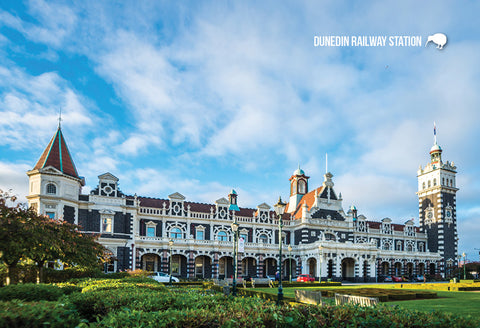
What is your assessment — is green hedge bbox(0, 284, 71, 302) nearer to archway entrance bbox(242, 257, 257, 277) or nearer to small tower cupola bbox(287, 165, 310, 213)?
archway entrance bbox(242, 257, 257, 277)

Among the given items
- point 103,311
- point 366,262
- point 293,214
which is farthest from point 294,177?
point 103,311

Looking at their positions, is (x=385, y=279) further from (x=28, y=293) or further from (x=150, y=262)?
(x=28, y=293)

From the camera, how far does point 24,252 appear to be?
19.6m

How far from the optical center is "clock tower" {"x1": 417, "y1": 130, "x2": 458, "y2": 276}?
68750 mm

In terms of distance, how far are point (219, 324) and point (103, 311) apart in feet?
17.9

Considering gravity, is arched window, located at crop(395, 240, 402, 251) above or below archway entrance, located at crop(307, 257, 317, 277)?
above

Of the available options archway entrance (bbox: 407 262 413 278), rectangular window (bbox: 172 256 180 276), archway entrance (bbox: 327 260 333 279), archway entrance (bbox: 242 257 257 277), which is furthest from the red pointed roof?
archway entrance (bbox: 407 262 413 278)

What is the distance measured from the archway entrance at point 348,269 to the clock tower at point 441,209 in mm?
21467

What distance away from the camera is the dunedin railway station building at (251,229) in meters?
45.0

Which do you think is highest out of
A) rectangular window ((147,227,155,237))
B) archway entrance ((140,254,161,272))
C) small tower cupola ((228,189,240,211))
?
small tower cupola ((228,189,240,211))

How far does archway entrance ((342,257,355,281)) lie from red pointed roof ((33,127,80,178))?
140 ft

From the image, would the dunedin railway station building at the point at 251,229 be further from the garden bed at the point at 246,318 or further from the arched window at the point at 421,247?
the garden bed at the point at 246,318

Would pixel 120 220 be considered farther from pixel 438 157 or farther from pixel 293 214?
pixel 438 157

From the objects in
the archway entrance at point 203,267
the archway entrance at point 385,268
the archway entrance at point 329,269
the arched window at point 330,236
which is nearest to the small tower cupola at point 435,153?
the archway entrance at point 385,268
